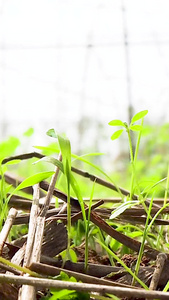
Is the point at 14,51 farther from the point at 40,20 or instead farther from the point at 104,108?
the point at 104,108

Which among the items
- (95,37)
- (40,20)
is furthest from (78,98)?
(40,20)

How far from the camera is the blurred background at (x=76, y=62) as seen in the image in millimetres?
3092

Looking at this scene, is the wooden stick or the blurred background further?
the blurred background

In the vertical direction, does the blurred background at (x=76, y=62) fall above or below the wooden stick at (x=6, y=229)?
above

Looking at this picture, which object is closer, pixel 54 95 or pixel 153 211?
pixel 153 211

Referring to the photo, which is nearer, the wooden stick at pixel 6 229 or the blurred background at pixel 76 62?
the wooden stick at pixel 6 229

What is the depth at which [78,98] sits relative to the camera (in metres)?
3.20

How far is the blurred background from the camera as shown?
3.09m

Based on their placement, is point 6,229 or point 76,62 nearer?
point 6,229

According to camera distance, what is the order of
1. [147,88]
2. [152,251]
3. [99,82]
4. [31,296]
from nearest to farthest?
[31,296]
[152,251]
[147,88]
[99,82]

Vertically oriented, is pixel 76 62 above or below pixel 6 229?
above

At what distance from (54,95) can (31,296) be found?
3116 millimetres

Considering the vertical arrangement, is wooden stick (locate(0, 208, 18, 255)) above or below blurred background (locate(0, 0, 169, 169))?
below

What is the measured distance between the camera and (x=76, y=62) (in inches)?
133
